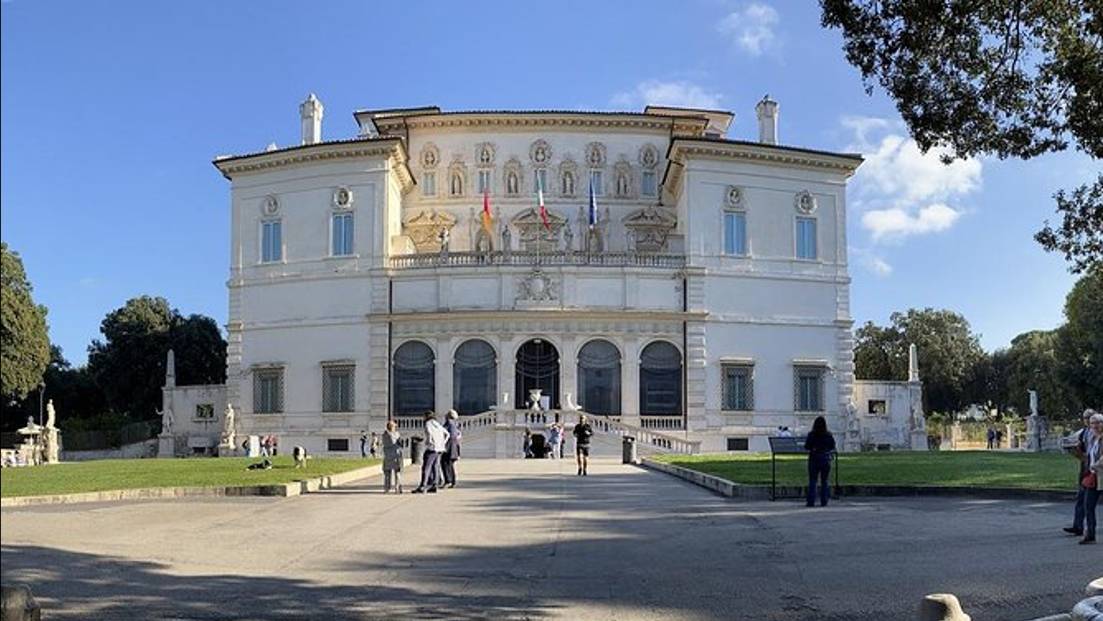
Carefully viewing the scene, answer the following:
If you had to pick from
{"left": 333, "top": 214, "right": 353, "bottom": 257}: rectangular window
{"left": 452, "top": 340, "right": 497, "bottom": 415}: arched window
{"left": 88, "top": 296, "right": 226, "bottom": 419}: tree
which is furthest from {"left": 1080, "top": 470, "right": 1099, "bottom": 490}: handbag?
{"left": 88, "top": 296, "right": 226, "bottom": 419}: tree

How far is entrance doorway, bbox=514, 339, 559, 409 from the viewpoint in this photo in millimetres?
50781

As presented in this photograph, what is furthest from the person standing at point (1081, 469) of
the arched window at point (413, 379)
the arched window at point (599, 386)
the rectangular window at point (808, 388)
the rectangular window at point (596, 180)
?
A: the rectangular window at point (596, 180)

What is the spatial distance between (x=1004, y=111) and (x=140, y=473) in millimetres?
21210

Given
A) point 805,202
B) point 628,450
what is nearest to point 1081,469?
point 628,450

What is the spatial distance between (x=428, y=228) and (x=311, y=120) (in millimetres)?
9368

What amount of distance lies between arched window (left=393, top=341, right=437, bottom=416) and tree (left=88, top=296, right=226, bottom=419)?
27.3m

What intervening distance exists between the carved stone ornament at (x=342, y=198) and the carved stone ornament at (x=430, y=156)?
262 inches

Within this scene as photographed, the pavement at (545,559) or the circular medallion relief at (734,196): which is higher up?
the circular medallion relief at (734,196)

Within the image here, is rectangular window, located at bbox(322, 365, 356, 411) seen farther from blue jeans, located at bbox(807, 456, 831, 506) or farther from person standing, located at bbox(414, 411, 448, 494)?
blue jeans, located at bbox(807, 456, 831, 506)

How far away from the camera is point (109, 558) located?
11797mm

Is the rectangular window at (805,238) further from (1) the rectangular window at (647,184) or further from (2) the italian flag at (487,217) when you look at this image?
(2) the italian flag at (487,217)

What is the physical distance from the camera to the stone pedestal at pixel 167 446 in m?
54.5

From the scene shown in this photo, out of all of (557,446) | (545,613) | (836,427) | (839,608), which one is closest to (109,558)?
(545,613)

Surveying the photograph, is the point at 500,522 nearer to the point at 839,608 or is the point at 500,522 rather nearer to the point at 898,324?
the point at 839,608
